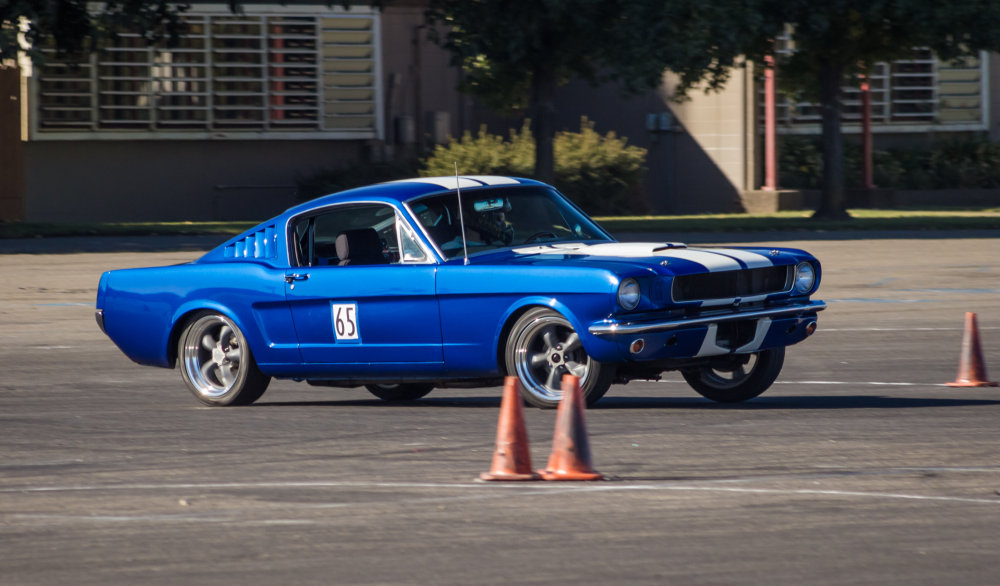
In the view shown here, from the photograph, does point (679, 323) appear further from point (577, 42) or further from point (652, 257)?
point (577, 42)

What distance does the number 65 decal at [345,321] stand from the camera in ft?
33.0

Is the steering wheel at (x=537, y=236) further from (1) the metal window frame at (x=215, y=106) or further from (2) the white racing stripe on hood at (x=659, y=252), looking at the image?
(1) the metal window frame at (x=215, y=106)

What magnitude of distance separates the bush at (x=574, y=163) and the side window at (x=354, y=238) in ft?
75.8

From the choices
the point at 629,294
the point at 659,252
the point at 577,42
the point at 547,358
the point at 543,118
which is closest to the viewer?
the point at 629,294

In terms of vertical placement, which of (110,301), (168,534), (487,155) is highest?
(487,155)

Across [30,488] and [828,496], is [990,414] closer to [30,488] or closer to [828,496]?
[828,496]

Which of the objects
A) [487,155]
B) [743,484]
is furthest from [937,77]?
[743,484]

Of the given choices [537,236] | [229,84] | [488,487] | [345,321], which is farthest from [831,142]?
[488,487]

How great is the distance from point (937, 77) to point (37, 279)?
25.4 meters

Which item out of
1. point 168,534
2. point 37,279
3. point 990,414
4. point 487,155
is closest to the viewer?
point 168,534

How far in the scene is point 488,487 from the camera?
716cm

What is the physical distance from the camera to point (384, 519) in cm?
651

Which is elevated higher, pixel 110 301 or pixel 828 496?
pixel 110 301

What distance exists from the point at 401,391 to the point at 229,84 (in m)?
24.6
